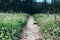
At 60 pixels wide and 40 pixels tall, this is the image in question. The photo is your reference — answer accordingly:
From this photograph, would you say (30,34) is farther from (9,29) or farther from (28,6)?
(28,6)

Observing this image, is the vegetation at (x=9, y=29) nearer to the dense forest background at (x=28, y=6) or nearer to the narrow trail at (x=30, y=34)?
the narrow trail at (x=30, y=34)

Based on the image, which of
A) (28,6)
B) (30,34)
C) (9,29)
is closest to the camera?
(9,29)

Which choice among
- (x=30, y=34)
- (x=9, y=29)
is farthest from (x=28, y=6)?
(x=9, y=29)

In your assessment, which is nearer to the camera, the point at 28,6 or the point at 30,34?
the point at 30,34

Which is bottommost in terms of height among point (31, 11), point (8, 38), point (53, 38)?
point (31, 11)

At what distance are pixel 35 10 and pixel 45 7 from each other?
1754 millimetres

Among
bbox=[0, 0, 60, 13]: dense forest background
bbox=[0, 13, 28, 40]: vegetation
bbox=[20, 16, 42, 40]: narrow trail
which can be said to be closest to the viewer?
bbox=[0, 13, 28, 40]: vegetation

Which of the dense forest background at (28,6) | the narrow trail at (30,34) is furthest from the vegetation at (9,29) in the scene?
the dense forest background at (28,6)

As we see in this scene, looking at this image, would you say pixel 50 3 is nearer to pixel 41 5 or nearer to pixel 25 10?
pixel 41 5

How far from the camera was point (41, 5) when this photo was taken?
32469 mm

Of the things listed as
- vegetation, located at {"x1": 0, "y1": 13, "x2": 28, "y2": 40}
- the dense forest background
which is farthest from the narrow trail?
the dense forest background

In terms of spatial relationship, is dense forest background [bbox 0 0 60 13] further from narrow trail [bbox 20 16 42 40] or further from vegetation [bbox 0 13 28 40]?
vegetation [bbox 0 13 28 40]

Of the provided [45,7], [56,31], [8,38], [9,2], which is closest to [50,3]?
[45,7]

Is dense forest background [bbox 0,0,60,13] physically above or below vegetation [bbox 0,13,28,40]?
below
